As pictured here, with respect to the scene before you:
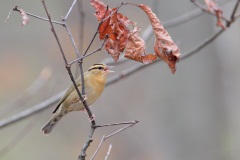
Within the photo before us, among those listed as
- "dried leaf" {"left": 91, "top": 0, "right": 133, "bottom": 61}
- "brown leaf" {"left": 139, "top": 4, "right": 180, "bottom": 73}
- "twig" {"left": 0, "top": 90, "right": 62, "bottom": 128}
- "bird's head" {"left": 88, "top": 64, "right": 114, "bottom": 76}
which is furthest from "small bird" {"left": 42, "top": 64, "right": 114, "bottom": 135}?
"brown leaf" {"left": 139, "top": 4, "right": 180, "bottom": 73}

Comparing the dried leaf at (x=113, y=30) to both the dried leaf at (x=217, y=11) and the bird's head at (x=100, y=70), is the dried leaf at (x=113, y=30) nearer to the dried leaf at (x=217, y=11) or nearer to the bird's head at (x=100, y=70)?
the dried leaf at (x=217, y=11)

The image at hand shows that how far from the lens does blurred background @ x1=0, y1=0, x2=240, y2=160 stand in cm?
1008

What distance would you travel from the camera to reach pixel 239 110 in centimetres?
1007

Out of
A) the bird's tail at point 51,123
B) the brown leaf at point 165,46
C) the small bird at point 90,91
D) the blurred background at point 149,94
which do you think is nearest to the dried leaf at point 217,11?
the small bird at point 90,91

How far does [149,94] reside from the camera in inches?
447

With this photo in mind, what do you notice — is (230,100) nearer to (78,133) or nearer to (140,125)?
(140,125)

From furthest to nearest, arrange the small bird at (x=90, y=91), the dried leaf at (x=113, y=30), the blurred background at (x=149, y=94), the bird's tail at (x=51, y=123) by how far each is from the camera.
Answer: the blurred background at (x=149, y=94) → the bird's tail at (x=51, y=123) → the small bird at (x=90, y=91) → the dried leaf at (x=113, y=30)

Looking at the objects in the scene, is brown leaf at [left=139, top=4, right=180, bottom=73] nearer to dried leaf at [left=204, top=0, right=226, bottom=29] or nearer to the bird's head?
dried leaf at [left=204, top=0, right=226, bottom=29]

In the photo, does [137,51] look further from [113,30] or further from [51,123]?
[51,123]

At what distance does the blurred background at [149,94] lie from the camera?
10.1 metres

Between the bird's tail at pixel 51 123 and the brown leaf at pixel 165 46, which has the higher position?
the brown leaf at pixel 165 46

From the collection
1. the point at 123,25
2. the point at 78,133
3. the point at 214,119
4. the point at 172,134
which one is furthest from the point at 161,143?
the point at 123,25

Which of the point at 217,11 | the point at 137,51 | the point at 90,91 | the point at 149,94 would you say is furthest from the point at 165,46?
the point at 149,94

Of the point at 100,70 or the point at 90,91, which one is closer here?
the point at 90,91
